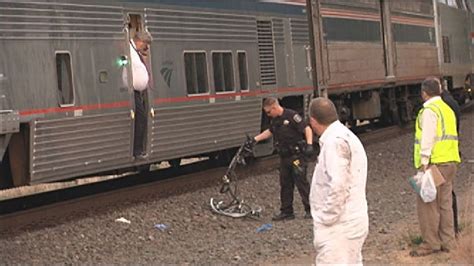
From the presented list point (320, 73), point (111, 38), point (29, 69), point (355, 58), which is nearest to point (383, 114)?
point (355, 58)

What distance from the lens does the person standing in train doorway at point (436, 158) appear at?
23.9 feet

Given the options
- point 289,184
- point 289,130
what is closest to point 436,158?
point 289,130

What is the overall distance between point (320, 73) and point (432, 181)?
9.14 m

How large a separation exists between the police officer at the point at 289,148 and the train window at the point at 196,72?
198cm

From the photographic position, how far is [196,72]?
11867mm

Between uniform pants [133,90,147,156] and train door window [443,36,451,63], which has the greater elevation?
train door window [443,36,451,63]

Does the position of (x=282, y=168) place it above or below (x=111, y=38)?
below

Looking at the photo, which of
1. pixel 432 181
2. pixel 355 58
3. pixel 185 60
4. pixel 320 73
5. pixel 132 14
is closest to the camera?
pixel 432 181

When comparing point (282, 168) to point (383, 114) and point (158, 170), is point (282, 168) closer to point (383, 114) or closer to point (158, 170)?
point (158, 170)

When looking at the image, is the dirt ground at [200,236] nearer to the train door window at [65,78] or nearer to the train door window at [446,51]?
the train door window at [65,78]

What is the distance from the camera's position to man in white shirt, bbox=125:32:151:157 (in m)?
10.5

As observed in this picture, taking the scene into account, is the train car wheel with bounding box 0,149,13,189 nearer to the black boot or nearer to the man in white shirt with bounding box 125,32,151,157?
the man in white shirt with bounding box 125,32,151,157

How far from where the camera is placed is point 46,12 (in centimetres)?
915

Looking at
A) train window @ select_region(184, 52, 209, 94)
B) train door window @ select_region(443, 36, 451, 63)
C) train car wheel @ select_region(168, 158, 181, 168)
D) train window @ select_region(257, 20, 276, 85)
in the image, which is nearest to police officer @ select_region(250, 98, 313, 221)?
train window @ select_region(184, 52, 209, 94)
